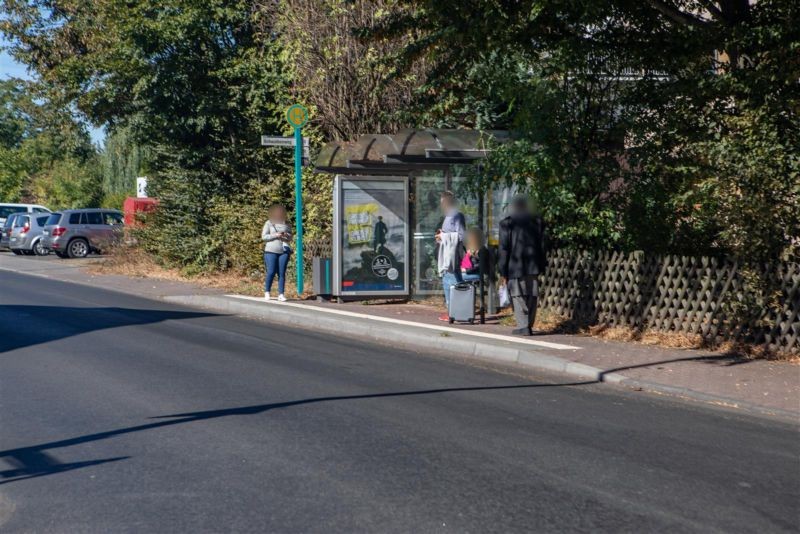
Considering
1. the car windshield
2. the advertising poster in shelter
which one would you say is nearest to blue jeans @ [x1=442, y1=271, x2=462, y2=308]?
the advertising poster in shelter

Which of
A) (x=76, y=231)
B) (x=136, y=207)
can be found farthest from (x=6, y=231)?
(x=136, y=207)

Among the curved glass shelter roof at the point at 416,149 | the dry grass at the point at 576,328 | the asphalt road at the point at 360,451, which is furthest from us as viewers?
the curved glass shelter roof at the point at 416,149

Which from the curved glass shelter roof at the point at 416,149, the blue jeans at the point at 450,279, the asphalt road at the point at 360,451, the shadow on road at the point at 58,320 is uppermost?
the curved glass shelter roof at the point at 416,149

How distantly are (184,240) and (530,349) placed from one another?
15.1 m

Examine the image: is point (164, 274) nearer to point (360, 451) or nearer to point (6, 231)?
point (6, 231)

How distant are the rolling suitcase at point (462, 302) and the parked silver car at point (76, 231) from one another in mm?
23354

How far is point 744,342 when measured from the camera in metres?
11.4

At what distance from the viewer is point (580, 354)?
1131 cm

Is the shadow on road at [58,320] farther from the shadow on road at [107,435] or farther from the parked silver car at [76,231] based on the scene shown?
the parked silver car at [76,231]

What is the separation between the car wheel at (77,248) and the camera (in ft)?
116

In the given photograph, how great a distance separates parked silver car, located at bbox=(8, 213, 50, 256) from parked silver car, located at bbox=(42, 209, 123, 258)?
2.45 m

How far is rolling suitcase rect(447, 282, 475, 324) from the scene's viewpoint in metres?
14.2

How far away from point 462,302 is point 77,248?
24823 mm

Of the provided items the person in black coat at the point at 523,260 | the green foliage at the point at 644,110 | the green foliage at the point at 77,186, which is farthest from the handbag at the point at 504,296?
the green foliage at the point at 77,186
